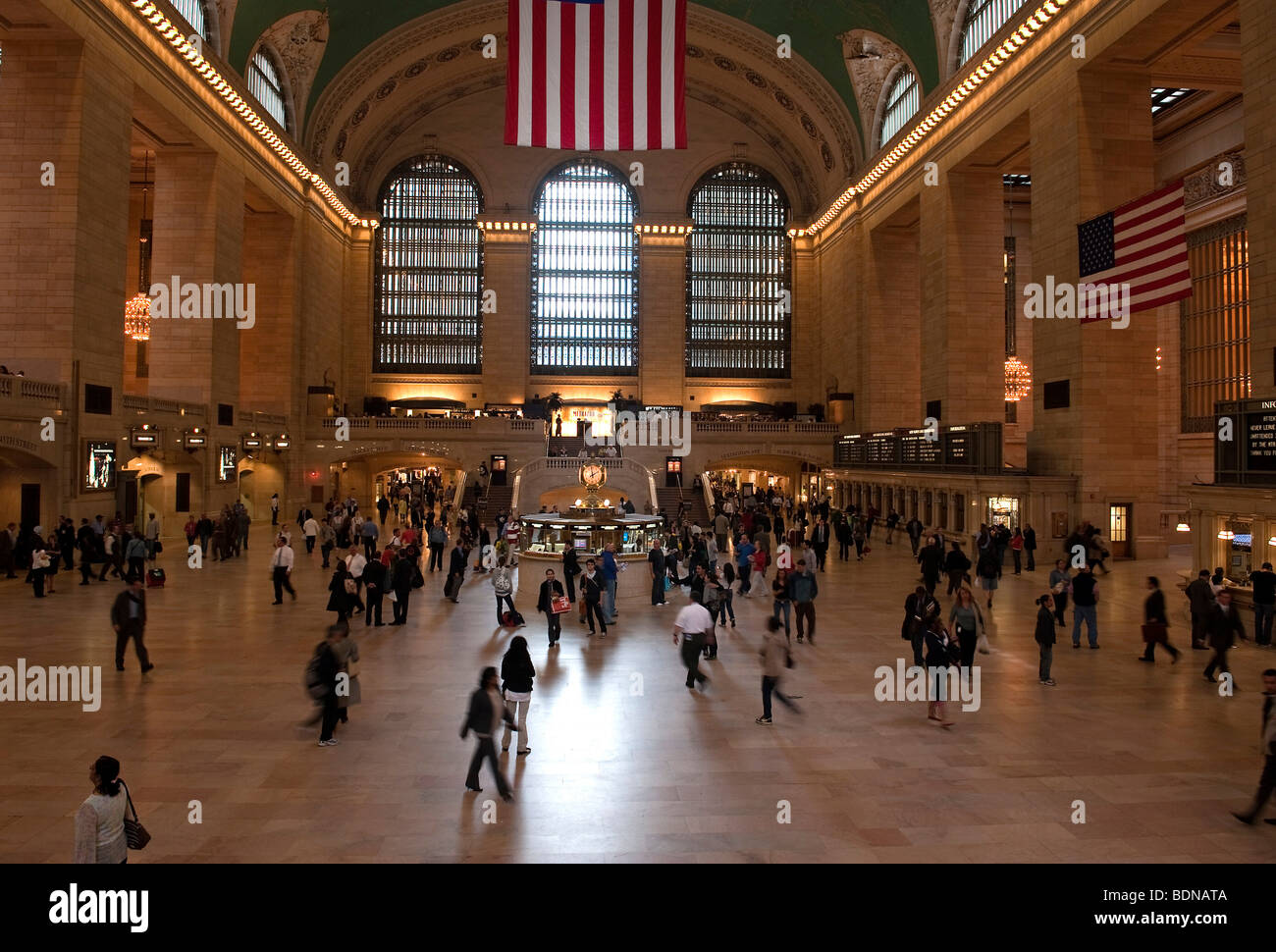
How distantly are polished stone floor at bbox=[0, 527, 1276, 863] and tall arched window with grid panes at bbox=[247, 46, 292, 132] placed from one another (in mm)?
24946

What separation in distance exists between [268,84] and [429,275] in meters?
13.7

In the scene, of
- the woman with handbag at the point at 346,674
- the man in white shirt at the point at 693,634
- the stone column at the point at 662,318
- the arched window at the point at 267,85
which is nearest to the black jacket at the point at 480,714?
the woman with handbag at the point at 346,674

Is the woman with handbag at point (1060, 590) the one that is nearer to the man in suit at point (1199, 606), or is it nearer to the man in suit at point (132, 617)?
the man in suit at point (1199, 606)

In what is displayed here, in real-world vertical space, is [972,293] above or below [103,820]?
above

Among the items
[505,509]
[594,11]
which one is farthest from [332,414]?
[594,11]

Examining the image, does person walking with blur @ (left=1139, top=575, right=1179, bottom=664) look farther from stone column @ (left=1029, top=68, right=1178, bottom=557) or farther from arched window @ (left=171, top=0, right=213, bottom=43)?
arched window @ (left=171, top=0, right=213, bottom=43)

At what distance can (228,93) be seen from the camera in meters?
26.0

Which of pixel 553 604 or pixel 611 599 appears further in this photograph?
pixel 611 599

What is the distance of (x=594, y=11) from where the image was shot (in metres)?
17.9

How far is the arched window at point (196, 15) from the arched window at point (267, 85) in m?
2.76

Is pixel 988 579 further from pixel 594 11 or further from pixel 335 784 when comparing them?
pixel 594 11

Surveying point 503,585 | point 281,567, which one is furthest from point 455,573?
point 503,585

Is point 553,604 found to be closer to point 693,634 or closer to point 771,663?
point 693,634

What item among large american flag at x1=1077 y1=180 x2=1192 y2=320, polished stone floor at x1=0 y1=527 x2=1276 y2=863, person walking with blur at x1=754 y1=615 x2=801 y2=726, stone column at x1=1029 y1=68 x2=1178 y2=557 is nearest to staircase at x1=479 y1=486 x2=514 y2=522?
stone column at x1=1029 y1=68 x2=1178 y2=557
